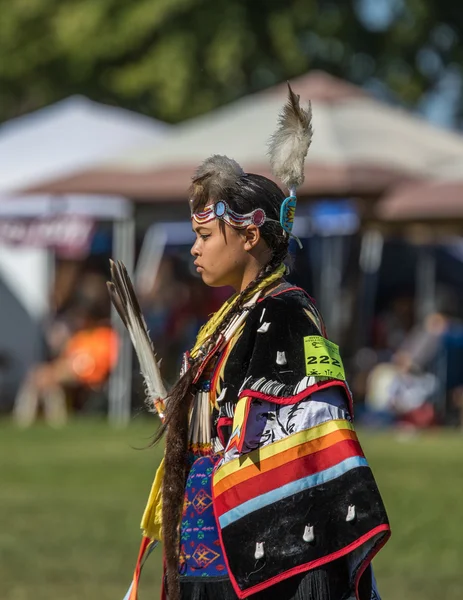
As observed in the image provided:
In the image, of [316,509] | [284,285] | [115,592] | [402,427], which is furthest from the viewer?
[402,427]

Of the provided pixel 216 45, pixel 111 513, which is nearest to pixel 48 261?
pixel 111 513

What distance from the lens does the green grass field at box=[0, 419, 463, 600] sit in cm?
705

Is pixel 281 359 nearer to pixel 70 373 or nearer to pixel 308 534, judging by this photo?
pixel 308 534

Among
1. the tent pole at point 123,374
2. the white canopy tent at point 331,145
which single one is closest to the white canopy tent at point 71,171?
the tent pole at point 123,374

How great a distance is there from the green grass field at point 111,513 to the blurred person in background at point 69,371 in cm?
Result: 169

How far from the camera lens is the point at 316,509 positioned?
313cm

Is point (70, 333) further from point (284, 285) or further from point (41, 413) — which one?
point (284, 285)

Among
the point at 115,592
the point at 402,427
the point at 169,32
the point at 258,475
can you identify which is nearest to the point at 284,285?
the point at 258,475

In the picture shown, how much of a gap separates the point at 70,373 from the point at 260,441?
12.7 m

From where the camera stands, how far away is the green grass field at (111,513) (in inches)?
278

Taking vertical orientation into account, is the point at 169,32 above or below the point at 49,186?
above

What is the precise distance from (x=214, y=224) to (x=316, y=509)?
2.33 ft

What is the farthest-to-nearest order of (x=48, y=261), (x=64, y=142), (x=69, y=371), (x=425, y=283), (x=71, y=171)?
(x=425, y=283)
(x=64, y=142)
(x=48, y=261)
(x=71, y=171)
(x=69, y=371)

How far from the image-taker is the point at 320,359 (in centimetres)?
316
